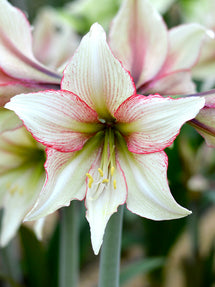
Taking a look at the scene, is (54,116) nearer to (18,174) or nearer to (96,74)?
(96,74)

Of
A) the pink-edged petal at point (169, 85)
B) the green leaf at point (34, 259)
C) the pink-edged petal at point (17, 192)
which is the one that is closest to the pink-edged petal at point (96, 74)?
the pink-edged petal at point (169, 85)

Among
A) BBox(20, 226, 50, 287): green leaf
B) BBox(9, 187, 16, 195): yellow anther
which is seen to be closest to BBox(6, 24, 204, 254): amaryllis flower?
BBox(9, 187, 16, 195): yellow anther

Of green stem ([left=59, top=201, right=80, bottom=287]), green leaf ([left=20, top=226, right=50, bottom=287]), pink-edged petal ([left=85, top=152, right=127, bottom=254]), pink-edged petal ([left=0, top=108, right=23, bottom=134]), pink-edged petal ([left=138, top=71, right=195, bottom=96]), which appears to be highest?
pink-edged petal ([left=0, top=108, right=23, bottom=134])

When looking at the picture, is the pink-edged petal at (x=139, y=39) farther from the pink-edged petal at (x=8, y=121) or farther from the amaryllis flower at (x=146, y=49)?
the pink-edged petal at (x=8, y=121)

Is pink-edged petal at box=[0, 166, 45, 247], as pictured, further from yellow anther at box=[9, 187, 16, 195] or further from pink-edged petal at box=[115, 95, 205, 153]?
pink-edged petal at box=[115, 95, 205, 153]

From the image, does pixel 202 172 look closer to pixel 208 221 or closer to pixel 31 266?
pixel 31 266

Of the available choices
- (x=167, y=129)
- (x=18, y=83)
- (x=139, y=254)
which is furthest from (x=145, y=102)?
(x=139, y=254)
